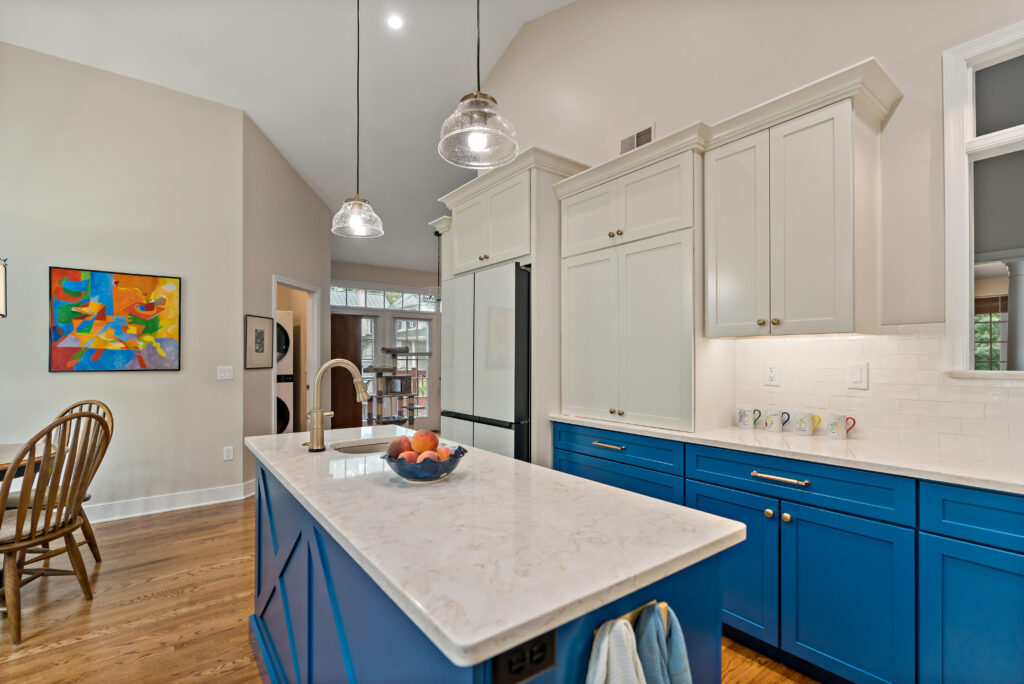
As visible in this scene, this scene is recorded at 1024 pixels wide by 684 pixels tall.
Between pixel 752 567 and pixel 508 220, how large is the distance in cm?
236

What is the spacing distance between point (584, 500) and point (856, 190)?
→ 174cm

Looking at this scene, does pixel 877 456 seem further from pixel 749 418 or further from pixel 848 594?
pixel 749 418

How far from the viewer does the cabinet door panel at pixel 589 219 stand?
2781 mm

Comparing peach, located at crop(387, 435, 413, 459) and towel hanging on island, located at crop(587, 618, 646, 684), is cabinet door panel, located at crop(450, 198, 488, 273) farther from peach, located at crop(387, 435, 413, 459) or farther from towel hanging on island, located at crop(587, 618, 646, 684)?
towel hanging on island, located at crop(587, 618, 646, 684)

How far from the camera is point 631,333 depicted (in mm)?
2641

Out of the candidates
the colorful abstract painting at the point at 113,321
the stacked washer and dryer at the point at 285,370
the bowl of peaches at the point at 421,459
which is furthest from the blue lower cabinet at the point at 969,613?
the stacked washer and dryer at the point at 285,370

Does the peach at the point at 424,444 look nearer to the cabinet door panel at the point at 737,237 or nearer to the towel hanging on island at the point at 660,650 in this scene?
the towel hanging on island at the point at 660,650

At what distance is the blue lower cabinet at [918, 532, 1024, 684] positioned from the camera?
1.43 metres

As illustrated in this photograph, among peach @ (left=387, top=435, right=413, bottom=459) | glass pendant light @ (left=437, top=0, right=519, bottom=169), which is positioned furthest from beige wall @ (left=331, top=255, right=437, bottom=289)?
peach @ (left=387, top=435, right=413, bottom=459)

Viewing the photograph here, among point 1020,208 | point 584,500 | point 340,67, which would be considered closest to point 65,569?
point 584,500

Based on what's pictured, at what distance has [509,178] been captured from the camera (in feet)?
10.5

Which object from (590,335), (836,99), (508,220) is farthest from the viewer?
(508,220)

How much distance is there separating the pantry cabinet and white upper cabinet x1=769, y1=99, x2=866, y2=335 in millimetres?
414

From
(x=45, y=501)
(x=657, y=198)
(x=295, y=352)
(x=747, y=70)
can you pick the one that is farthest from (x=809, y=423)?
(x=295, y=352)
